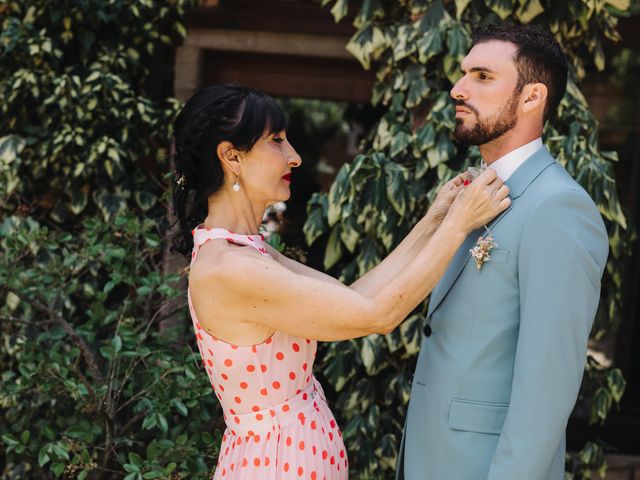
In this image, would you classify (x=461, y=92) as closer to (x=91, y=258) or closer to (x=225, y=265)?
(x=225, y=265)

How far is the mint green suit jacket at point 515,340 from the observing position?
1.55 meters

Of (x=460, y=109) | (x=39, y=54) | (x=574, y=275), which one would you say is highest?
(x=460, y=109)

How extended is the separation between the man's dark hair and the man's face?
2 centimetres

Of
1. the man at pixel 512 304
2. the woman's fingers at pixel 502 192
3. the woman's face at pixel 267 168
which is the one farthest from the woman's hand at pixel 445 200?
the woman's face at pixel 267 168

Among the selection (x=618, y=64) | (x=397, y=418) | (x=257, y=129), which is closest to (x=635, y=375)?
(x=618, y=64)

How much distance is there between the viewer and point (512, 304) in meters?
1.64

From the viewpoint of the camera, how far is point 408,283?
1730 millimetres

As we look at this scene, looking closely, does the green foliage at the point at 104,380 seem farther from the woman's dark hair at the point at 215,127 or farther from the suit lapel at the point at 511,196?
the suit lapel at the point at 511,196

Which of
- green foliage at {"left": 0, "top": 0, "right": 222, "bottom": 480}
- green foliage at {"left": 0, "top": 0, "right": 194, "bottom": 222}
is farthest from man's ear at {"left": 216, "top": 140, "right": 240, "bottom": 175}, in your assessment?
green foliage at {"left": 0, "top": 0, "right": 194, "bottom": 222}

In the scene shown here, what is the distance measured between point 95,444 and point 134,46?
6.42 ft

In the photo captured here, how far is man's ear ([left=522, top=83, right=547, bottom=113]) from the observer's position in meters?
1.71

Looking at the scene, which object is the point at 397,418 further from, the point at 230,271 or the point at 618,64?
the point at 618,64

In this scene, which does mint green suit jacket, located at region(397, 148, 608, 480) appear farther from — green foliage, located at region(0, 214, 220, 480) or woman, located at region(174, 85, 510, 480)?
green foliage, located at region(0, 214, 220, 480)

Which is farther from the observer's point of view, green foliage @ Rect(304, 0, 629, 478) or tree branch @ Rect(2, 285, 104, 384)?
green foliage @ Rect(304, 0, 629, 478)
